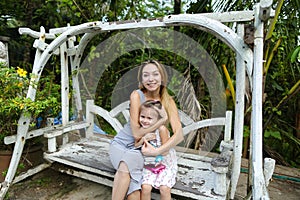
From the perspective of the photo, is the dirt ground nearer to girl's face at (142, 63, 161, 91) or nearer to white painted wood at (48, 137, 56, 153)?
white painted wood at (48, 137, 56, 153)

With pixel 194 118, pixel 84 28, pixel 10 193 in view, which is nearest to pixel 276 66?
pixel 194 118

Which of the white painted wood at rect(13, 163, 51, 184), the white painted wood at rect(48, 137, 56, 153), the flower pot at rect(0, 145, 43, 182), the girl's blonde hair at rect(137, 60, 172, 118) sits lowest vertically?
the white painted wood at rect(13, 163, 51, 184)

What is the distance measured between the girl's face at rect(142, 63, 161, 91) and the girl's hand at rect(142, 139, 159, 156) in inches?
16.5

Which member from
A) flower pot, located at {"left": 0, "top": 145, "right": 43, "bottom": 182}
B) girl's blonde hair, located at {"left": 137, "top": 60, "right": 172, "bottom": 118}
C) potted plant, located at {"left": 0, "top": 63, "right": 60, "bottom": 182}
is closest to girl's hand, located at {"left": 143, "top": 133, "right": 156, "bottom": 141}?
girl's blonde hair, located at {"left": 137, "top": 60, "right": 172, "bottom": 118}

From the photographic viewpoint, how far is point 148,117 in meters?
1.90

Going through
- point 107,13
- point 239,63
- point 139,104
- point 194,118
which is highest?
point 107,13

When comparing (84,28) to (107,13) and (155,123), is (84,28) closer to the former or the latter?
(155,123)

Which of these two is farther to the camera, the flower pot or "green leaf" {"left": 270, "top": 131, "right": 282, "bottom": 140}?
"green leaf" {"left": 270, "top": 131, "right": 282, "bottom": 140}

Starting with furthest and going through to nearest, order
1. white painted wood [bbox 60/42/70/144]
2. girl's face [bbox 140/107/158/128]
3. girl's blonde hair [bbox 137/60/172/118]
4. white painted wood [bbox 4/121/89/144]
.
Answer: white painted wood [bbox 60/42/70/144] < white painted wood [bbox 4/121/89/144] < girl's blonde hair [bbox 137/60/172/118] < girl's face [bbox 140/107/158/128]

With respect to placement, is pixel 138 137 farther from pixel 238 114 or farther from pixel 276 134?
pixel 276 134

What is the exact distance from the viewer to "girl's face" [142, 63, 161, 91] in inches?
78.0

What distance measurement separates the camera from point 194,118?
262 cm

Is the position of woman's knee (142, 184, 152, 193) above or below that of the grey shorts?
below

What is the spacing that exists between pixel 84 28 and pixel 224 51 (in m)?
1.54
